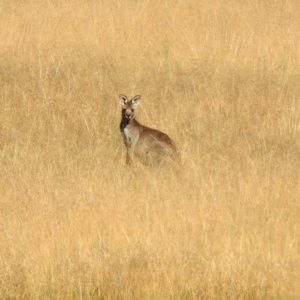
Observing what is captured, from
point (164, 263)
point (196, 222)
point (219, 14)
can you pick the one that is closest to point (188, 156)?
point (196, 222)

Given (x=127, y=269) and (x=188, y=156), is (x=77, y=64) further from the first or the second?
(x=127, y=269)

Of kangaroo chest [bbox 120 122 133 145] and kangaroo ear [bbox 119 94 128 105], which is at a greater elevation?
kangaroo ear [bbox 119 94 128 105]

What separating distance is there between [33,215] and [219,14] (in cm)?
739

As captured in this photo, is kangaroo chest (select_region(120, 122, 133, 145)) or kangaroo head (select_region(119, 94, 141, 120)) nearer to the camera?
kangaroo chest (select_region(120, 122, 133, 145))

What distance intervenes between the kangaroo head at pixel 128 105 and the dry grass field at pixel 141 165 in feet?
1.23

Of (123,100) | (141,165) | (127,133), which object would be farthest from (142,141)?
(123,100)

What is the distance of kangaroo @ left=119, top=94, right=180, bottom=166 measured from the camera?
9.92 m

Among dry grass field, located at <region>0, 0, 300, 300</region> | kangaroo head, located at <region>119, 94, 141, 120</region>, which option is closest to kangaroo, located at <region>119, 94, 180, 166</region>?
kangaroo head, located at <region>119, 94, 141, 120</region>

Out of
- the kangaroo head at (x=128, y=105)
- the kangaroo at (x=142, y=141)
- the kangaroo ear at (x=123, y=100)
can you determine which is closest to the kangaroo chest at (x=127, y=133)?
the kangaroo at (x=142, y=141)

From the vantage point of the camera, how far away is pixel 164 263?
7.12 m

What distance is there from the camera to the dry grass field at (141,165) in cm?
704

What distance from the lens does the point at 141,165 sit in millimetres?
9750

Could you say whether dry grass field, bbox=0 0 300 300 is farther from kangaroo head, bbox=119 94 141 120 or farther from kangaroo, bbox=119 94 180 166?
kangaroo head, bbox=119 94 141 120

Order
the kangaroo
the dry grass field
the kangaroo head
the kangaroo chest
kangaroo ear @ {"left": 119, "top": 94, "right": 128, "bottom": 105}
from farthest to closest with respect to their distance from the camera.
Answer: kangaroo ear @ {"left": 119, "top": 94, "right": 128, "bottom": 105}
the kangaroo head
the kangaroo chest
the kangaroo
the dry grass field
